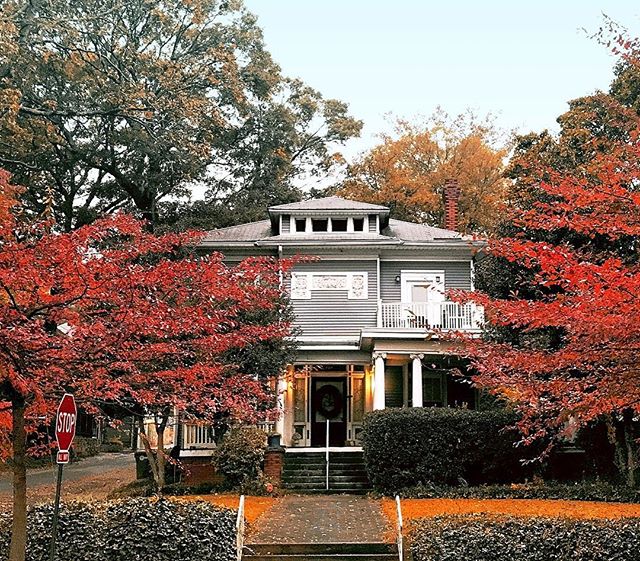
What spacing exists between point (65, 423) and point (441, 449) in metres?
11.7

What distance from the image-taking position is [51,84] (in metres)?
30.3

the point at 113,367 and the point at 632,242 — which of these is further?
the point at 632,242

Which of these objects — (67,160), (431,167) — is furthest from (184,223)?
(431,167)

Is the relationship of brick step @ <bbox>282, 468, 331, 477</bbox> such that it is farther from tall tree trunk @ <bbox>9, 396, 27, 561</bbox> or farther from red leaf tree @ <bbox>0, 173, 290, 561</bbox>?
tall tree trunk @ <bbox>9, 396, 27, 561</bbox>

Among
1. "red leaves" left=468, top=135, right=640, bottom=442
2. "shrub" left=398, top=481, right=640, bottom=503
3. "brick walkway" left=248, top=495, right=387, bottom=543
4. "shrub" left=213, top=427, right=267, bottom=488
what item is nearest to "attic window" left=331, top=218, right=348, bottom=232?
"shrub" left=213, top=427, right=267, bottom=488

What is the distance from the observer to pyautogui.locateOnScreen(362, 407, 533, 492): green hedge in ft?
63.1

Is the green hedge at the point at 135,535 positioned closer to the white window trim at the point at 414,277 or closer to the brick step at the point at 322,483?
the brick step at the point at 322,483

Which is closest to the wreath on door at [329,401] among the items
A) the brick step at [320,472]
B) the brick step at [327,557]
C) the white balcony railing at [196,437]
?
the white balcony railing at [196,437]

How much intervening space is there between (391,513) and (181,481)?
7394mm

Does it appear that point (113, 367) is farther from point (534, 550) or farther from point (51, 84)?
point (51, 84)

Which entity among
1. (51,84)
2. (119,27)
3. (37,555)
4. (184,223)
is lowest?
(37,555)

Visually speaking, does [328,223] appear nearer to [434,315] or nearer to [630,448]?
[434,315]

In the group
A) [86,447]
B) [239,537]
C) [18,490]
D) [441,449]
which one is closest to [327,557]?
[239,537]

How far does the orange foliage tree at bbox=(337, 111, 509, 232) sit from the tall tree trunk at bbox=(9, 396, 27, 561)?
29.9 meters
